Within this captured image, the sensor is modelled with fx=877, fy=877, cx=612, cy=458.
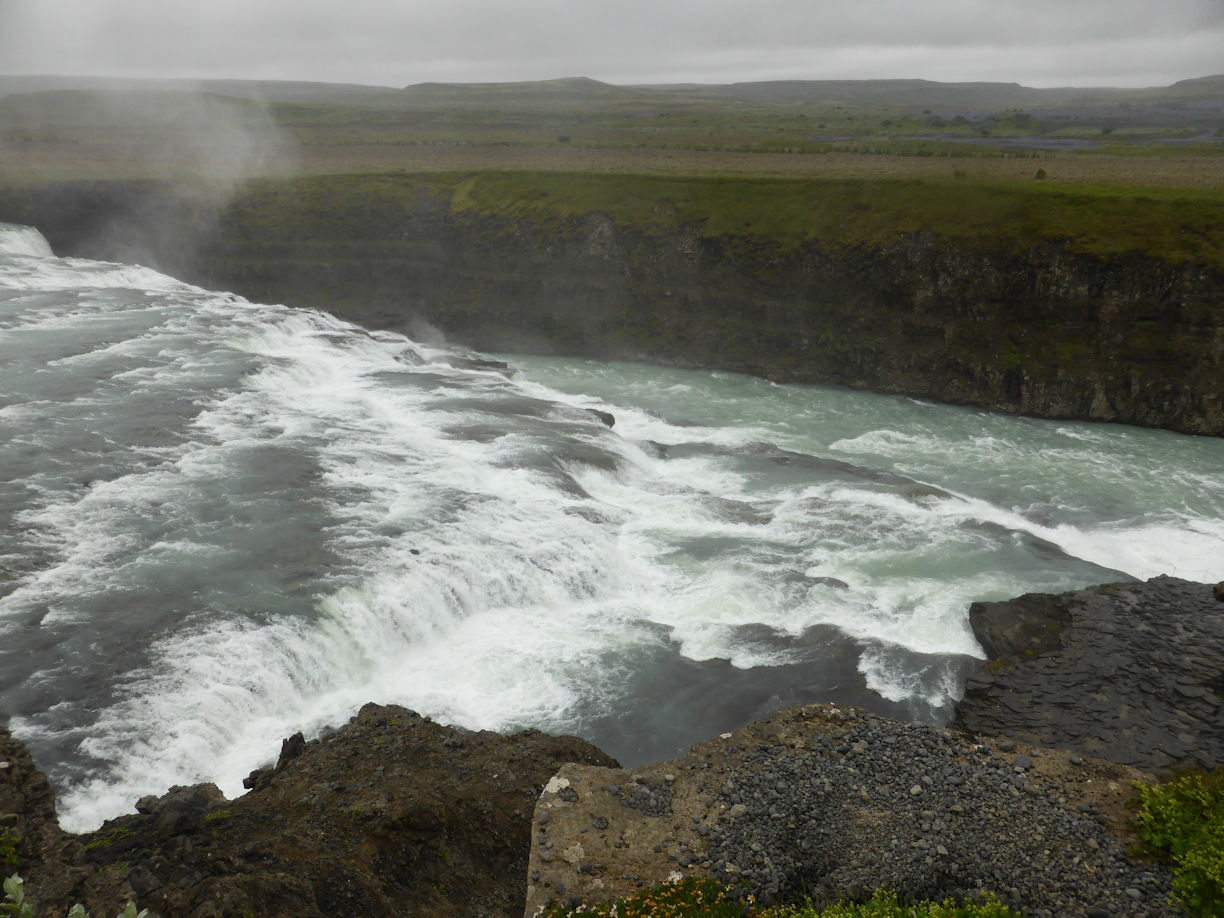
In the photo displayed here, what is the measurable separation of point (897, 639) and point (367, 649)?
1488cm

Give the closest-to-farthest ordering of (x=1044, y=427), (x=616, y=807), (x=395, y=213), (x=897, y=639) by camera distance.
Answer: (x=616, y=807), (x=897, y=639), (x=1044, y=427), (x=395, y=213)

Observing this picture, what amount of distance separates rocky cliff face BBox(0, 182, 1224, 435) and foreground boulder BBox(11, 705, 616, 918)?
42541 millimetres

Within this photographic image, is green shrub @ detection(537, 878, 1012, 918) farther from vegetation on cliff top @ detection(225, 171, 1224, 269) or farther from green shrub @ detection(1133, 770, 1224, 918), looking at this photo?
vegetation on cliff top @ detection(225, 171, 1224, 269)

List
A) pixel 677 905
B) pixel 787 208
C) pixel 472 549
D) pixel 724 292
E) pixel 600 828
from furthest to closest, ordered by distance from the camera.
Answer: pixel 787 208 → pixel 724 292 → pixel 472 549 → pixel 600 828 → pixel 677 905

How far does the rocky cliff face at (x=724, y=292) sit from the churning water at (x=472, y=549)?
5.29 meters

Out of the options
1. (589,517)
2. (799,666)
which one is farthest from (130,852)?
(589,517)

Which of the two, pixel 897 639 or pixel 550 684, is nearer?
pixel 550 684

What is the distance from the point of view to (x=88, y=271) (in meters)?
66.9

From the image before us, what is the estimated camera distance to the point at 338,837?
48.2 feet

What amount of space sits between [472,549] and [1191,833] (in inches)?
767

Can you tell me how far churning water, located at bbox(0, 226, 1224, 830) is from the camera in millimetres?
21359

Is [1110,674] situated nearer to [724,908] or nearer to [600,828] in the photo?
[724,908]

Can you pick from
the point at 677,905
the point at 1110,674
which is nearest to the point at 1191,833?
the point at 677,905

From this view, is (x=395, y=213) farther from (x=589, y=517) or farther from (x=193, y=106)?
(x=193, y=106)
